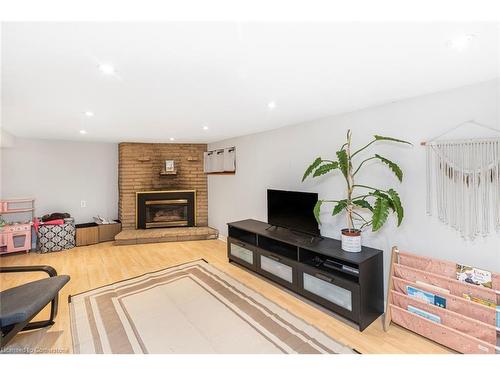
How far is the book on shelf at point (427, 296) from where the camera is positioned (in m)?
1.98

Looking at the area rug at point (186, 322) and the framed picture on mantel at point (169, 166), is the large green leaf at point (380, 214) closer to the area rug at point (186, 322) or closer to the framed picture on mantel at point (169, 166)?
the area rug at point (186, 322)

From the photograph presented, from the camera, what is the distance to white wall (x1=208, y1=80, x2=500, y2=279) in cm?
194

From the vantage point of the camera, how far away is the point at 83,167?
16.8ft

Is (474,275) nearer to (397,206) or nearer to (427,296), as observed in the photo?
(427,296)

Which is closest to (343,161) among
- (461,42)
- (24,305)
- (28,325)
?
(461,42)

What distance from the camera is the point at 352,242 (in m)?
2.46

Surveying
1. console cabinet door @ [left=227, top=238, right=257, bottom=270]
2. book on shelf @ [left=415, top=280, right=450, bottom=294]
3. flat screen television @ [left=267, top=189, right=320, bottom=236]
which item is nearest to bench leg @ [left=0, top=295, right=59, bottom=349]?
console cabinet door @ [left=227, top=238, right=257, bottom=270]

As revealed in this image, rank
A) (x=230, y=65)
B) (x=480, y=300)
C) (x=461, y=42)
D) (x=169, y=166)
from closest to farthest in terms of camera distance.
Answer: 1. (x=461, y=42)
2. (x=230, y=65)
3. (x=480, y=300)
4. (x=169, y=166)

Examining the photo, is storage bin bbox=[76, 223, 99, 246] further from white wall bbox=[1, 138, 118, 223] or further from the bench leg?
the bench leg

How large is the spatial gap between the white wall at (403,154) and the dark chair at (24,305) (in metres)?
2.92

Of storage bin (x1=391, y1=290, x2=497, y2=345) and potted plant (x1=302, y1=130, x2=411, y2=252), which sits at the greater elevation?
potted plant (x1=302, y1=130, x2=411, y2=252)

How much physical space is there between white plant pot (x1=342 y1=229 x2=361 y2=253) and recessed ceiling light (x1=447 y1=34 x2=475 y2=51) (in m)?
1.70

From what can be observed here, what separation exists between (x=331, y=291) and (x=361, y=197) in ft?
3.32

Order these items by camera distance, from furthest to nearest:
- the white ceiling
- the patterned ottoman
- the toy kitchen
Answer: the patterned ottoman
the toy kitchen
the white ceiling
